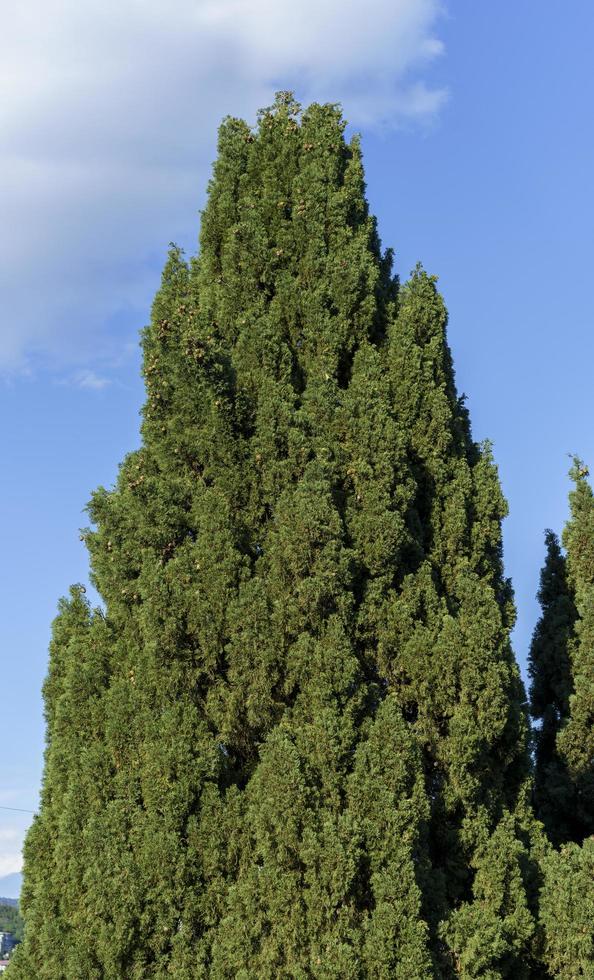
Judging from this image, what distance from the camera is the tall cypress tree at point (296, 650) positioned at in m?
7.00

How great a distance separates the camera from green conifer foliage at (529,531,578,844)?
11047 millimetres

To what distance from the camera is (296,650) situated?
752cm

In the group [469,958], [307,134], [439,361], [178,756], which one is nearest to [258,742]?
[178,756]

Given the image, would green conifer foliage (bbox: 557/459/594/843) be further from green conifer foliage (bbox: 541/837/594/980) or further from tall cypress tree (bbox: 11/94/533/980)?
green conifer foliage (bbox: 541/837/594/980)

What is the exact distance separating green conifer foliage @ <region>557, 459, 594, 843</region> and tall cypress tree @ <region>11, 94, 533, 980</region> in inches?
86.0

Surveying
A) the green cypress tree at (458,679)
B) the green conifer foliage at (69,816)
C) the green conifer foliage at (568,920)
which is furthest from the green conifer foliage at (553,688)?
the green conifer foliage at (69,816)

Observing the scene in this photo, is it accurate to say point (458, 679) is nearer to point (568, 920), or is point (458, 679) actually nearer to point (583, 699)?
point (568, 920)

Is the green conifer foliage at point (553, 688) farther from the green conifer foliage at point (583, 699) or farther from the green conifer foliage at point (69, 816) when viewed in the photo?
the green conifer foliage at point (69, 816)

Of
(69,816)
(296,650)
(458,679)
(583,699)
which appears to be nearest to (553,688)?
(583,699)

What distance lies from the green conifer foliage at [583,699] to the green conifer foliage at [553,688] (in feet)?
0.39

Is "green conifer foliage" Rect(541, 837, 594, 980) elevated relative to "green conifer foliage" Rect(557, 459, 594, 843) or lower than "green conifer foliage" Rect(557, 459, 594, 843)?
lower

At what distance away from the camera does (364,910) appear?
6965mm

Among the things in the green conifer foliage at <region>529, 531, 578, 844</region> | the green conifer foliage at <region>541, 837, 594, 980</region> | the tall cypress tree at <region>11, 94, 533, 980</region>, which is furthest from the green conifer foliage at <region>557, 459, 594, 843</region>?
the green conifer foliage at <region>541, 837, 594, 980</region>

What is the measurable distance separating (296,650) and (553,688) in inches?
219
